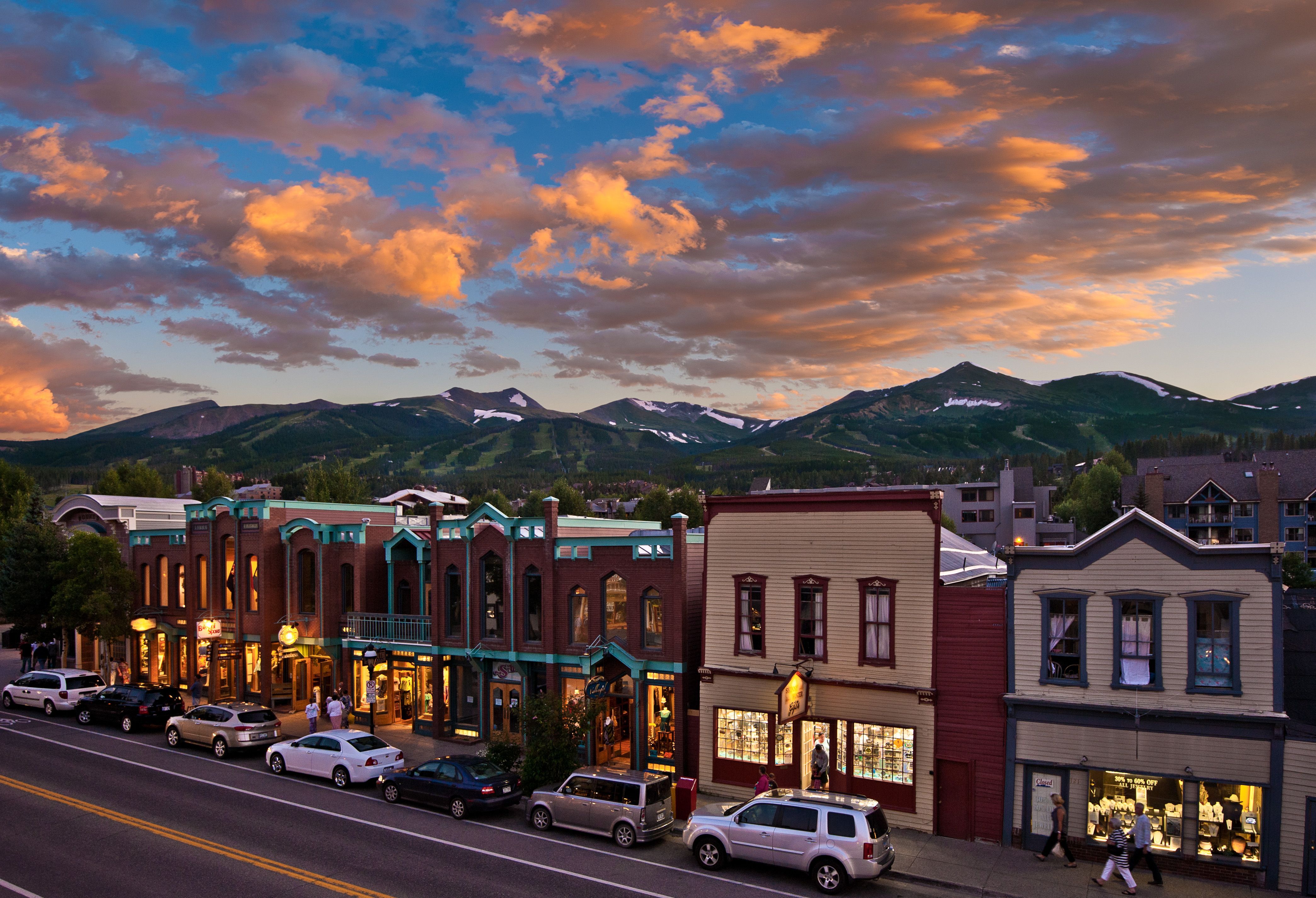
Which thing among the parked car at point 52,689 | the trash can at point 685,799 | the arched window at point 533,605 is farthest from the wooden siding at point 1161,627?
the parked car at point 52,689

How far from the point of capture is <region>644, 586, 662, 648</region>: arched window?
2923 centimetres

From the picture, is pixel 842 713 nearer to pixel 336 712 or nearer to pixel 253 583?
pixel 336 712

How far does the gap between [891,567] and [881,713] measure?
4134mm

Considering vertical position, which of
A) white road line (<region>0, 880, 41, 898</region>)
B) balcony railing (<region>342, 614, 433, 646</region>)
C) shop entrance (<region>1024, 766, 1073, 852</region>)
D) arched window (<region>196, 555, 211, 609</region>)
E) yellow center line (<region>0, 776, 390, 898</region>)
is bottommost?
yellow center line (<region>0, 776, 390, 898</region>)

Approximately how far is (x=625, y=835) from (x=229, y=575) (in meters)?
27.6

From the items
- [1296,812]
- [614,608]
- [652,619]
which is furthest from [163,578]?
[1296,812]

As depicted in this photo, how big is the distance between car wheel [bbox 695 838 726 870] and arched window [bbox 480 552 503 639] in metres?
14.4

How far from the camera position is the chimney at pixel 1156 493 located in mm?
102125

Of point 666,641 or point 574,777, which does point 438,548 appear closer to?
point 666,641

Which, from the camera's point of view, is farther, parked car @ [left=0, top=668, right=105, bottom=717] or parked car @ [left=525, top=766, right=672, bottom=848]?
parked car @ [left=0, top=668, right=105, bottom=717]

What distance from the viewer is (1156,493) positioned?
102 m

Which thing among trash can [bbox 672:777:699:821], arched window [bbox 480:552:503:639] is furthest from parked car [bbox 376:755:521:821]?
arched window [bbox 480:552:503:639]

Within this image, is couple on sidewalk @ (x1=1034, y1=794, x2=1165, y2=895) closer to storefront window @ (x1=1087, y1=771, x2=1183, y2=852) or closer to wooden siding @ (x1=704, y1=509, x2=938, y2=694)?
storefront window @ (x1=1087, y1=771, x2=1183, y2=852)

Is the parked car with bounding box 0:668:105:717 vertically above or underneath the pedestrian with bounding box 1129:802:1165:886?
underneath
